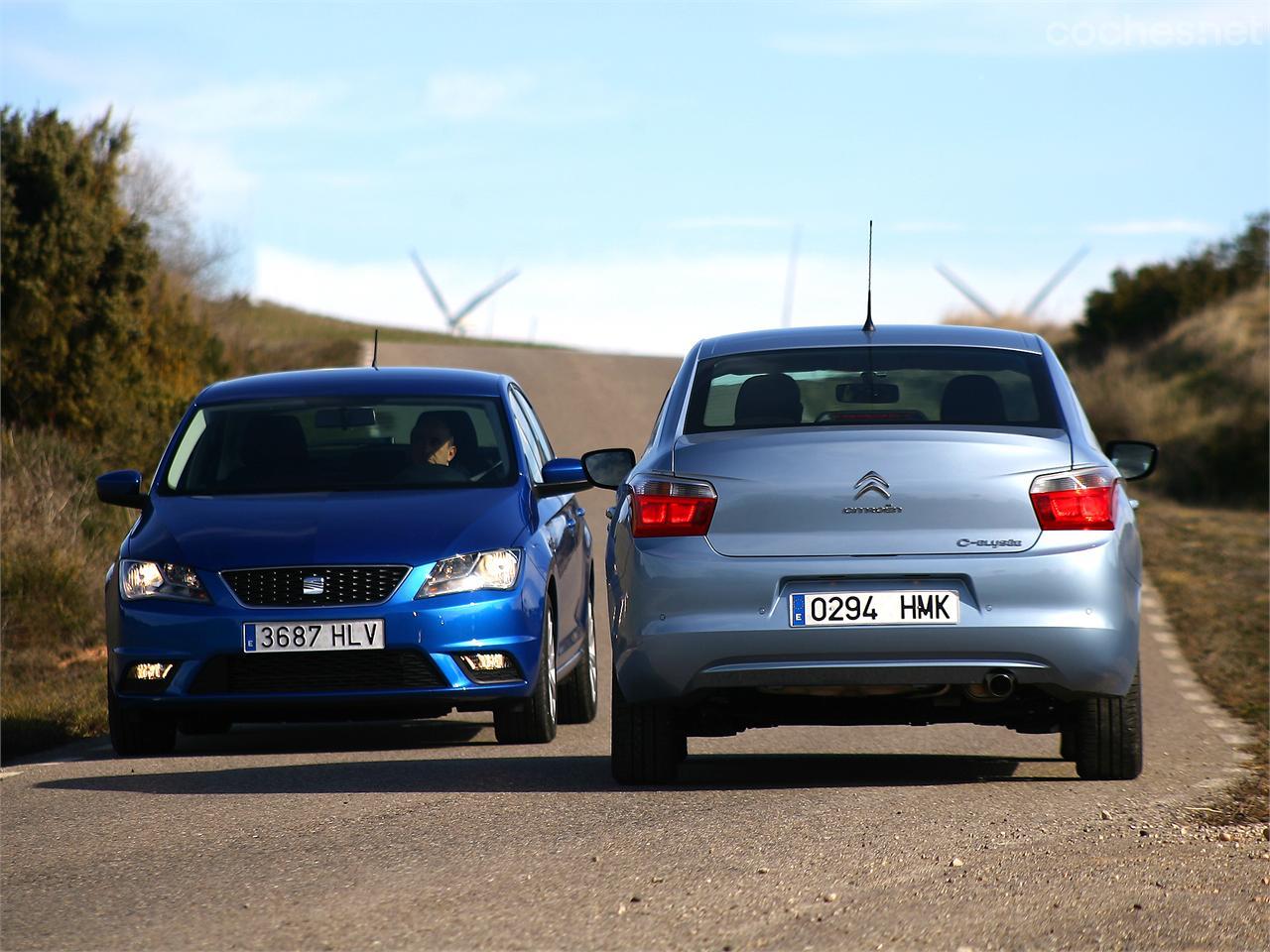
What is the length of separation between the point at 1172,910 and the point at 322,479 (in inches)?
246

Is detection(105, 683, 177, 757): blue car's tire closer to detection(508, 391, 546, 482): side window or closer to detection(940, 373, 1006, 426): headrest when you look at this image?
detection(508, 391, 546, 482): side window

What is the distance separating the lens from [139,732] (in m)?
10.5

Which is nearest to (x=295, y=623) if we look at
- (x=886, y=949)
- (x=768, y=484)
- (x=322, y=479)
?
(x=322, y=479)

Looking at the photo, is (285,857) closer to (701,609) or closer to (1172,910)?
(701,609)

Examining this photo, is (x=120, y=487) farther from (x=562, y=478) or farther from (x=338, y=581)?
(x=562, y=478)

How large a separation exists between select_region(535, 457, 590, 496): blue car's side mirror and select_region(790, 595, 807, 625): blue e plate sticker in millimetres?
3072

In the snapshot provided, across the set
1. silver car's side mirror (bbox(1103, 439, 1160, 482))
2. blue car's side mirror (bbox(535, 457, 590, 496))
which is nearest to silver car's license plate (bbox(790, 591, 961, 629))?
silver car's side mirror (bbox(1103, 439, 1160, 482))

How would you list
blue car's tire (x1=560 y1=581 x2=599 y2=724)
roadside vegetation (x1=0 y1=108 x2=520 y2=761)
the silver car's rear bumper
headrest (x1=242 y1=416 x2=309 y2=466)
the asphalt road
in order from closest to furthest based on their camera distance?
the asphalt road → the silver car's rear bumper → headrest (x1=242 y1=416 x2=309 y2=466) → blue car's tire (x1=560 y1=581 x2=599 y2=724) → roadside vegetation (x1=0 y1=108 x2=520 y2=761)

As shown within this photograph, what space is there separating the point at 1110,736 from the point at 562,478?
355 cm

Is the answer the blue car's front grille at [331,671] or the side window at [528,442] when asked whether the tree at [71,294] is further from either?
the blue car's front grille at [331,671]

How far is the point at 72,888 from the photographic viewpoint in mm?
6559

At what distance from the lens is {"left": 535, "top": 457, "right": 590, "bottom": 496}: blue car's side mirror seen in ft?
35.8

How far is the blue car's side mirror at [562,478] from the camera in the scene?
10898 mm

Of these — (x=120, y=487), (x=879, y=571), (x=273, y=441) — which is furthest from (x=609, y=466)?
(x=120, y=487)
